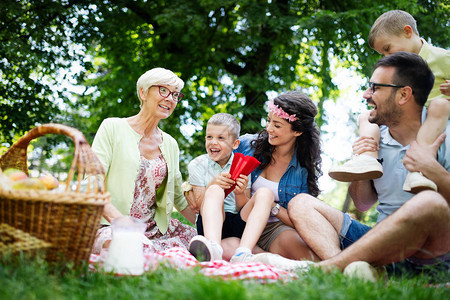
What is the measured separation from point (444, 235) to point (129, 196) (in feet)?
7.27

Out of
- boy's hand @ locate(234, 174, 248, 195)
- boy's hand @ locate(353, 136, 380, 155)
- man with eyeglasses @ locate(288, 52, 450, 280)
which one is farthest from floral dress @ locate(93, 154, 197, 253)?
boy's hand @ locate(353, 136, 380, 155)

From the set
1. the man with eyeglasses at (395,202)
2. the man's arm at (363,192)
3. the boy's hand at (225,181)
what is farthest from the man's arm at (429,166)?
the boy's hand at (225,181)

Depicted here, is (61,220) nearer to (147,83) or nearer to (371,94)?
(147,83)

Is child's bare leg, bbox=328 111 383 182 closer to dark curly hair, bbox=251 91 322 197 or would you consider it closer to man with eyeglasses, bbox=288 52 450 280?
man with eyeglasses, bbox=288 52 450 280

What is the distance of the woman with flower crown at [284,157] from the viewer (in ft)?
11.7

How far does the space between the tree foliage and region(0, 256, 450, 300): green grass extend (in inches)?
233

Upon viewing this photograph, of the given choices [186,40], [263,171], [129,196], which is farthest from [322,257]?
[186,40]

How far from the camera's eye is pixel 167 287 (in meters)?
2.00

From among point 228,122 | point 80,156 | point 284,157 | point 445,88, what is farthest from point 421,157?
point 80,156

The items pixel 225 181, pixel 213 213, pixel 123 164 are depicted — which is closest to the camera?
pixel 213 213

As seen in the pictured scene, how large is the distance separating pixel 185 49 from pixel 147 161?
5827 mm

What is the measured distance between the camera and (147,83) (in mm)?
3717

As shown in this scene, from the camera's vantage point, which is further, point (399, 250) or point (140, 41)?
point (140, 41)

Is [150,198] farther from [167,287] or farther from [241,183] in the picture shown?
[167,287]
